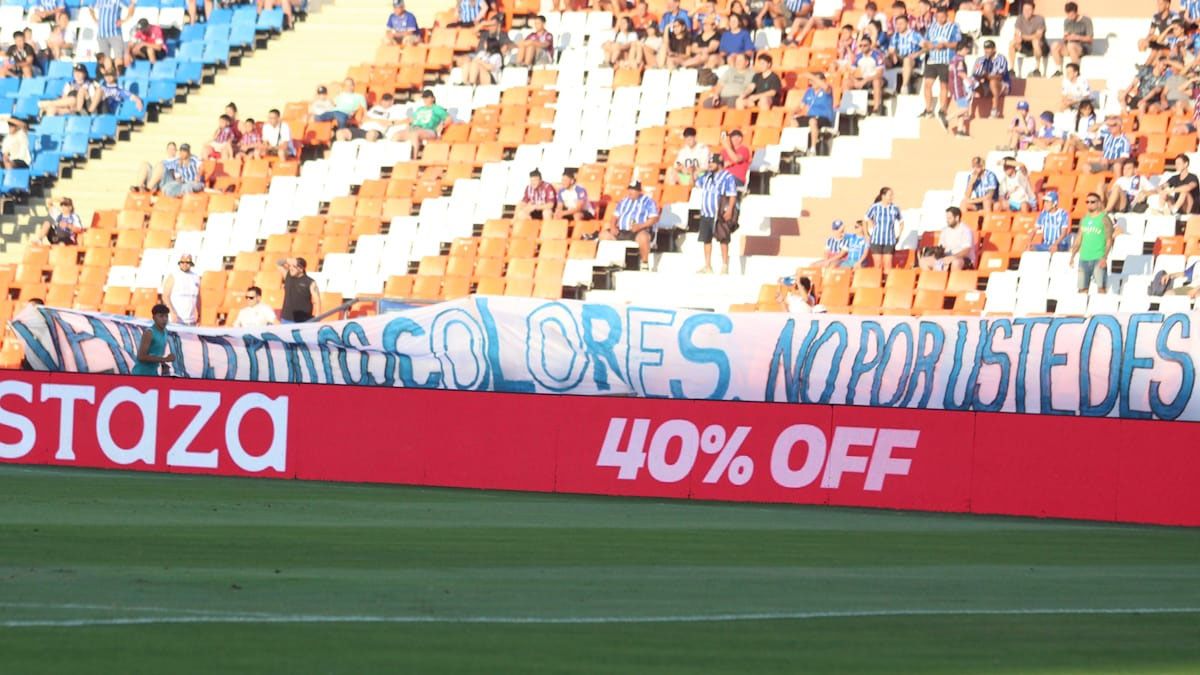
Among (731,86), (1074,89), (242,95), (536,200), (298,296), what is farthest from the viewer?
(242,95)

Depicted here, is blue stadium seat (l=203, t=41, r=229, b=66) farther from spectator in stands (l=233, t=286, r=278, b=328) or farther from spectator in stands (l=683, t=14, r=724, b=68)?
spectator in stands (l=233, t=286, r=278, b=328)

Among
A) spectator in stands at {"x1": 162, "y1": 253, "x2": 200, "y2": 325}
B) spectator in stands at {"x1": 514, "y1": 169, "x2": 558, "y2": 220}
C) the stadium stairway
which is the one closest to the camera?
spectator in stands at {"x1": 162, "y1": 253, "x2": 200, "y2": 325}

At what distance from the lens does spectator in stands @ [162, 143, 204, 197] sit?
3142cm

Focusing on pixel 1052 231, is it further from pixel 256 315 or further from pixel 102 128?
pixel 102 128

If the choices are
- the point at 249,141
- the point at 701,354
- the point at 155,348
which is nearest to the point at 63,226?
the point at 249,141

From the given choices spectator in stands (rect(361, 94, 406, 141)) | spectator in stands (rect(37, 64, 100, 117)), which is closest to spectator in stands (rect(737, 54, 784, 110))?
spectator in stands (rect(361, 94, 406, 141))

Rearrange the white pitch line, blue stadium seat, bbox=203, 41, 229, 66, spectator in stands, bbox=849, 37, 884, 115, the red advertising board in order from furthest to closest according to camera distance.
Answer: blue stadium seat, bbox=203, 41, 229, 66, spectator in stands, bbox=849, 37, 884, 115, the red advertising board, the white pitch line

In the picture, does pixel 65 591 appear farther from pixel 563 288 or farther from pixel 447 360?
pixel 563 288

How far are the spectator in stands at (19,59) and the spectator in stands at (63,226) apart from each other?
468 cm

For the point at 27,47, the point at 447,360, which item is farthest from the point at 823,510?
the point at 27,47

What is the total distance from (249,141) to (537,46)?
4.68 metres

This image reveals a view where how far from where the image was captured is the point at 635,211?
27000 millimetres

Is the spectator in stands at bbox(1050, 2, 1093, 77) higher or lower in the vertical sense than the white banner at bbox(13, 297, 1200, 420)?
higher

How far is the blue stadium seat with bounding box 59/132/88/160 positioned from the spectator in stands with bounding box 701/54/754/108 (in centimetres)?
1088
